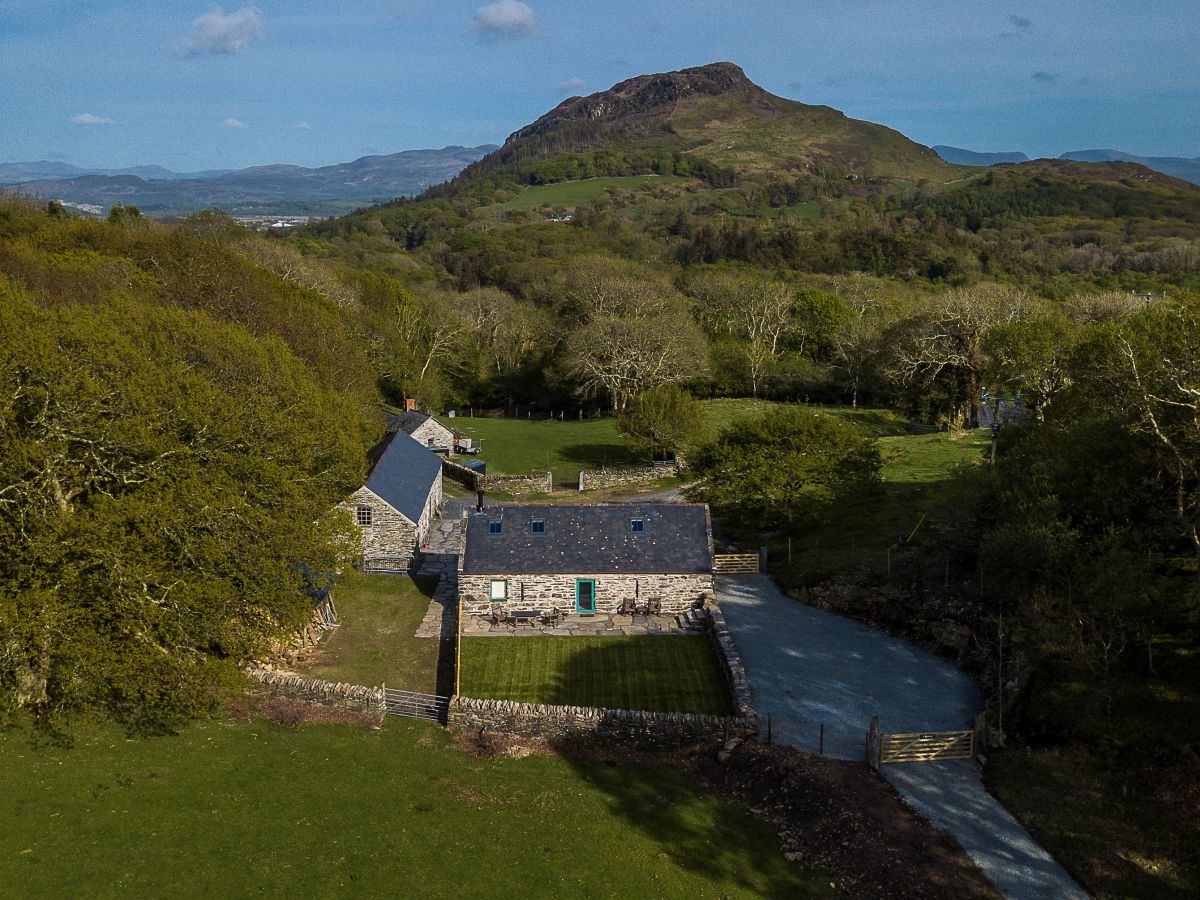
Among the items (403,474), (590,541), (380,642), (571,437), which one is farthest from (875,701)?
(571,437)

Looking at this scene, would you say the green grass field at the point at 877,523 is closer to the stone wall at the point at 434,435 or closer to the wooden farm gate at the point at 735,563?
the wooden farm gate at the point at 735,563

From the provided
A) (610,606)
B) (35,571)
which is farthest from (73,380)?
(610,606)

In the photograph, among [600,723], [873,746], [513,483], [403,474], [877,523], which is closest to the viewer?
[873,746]

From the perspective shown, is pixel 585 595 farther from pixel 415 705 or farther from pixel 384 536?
pixel 384 536

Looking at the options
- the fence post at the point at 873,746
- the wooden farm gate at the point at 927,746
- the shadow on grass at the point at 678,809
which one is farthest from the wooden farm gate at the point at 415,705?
the wooden farm gate at the point at 927,746

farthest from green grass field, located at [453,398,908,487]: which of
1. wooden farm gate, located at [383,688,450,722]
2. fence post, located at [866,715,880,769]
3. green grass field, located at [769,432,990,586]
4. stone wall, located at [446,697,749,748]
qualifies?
fence post, located at [866,715,880,769]

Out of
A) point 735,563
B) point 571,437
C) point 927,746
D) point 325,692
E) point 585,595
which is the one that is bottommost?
point 325,692
